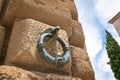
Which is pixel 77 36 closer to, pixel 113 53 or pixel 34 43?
pixel 34 43

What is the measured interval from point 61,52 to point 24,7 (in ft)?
1.23

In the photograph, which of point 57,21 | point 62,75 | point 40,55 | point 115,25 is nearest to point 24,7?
point 57,21

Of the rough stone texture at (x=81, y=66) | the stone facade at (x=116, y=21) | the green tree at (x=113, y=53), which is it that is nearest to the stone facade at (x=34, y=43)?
the rough stone texture at (x=81, y=66)

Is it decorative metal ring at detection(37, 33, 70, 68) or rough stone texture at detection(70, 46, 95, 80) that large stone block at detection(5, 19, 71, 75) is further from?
rough stone texture at detection(70, 46, 95, 80)

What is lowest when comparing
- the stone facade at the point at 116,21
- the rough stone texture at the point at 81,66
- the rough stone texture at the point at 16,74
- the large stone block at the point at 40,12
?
the stone facade at the point at 116,21

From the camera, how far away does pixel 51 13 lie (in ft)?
4.60

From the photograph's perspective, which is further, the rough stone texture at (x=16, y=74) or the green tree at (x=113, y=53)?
the green tree at (x=113, y=53)

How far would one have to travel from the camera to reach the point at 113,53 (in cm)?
1404

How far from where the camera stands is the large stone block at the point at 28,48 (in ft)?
3.59

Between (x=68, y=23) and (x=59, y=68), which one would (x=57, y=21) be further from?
(x=59, y=68)

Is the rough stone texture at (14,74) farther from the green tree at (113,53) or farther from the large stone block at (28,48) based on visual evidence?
the green tree at (113,53)

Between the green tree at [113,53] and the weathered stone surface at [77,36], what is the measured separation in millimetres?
11256

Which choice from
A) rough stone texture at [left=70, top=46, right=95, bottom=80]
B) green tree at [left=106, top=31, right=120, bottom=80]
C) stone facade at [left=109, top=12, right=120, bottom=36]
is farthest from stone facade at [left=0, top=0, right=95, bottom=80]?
stone facade at [left=109, top=12, right=120, bottom=36]

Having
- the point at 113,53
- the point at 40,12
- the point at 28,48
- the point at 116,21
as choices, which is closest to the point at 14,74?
the point at 28,48
